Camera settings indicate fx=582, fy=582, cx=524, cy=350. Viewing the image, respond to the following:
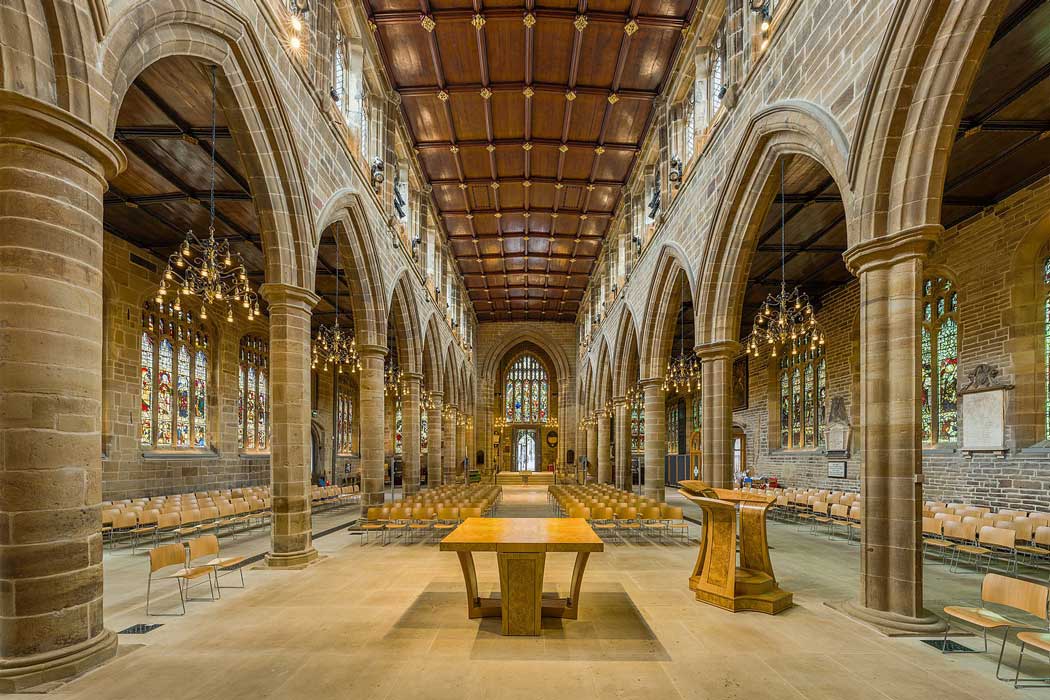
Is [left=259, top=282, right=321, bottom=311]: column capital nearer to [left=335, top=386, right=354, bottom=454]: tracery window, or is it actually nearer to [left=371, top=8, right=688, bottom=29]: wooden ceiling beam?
[left=371, top=8, right=688, bottom=29]: wooden ceiling beam

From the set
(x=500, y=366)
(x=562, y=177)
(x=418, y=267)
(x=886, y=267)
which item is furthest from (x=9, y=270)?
(x=500, y=366)

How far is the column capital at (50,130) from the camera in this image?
3.94m

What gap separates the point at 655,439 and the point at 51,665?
13.6 meters

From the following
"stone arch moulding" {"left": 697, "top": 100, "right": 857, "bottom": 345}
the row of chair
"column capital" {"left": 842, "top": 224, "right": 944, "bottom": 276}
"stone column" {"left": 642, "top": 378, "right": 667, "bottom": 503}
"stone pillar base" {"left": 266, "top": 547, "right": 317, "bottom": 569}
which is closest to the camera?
"column capital" {"left": 842, "top": 224, "right": 944, "bottom": 276}

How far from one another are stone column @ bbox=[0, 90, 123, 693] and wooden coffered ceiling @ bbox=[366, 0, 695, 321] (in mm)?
9020

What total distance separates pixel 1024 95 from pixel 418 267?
1453 centimetres

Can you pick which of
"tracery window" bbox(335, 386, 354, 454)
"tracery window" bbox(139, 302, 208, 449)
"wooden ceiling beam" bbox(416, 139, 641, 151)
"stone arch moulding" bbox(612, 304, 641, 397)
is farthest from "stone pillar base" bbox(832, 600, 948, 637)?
"tracery window" bbox(335, 386, 354, 454)

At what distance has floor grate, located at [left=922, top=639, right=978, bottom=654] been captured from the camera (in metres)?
4.91

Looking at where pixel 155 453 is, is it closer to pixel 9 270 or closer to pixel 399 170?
pixel 399 170

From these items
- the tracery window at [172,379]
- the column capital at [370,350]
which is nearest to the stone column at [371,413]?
the column capital at [370,350]

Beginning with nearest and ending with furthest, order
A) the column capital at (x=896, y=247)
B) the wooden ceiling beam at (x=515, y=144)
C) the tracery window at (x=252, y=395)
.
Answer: the column capital at (x=896, y=247) < the wooden ceiling beam at (x=515, y=144) < the tracery window at (x=252, y=395)

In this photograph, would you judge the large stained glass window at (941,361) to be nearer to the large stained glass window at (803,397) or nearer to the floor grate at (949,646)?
the large stained glass window at (803,397)

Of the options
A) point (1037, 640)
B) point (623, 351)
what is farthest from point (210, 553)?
point (623, 351)

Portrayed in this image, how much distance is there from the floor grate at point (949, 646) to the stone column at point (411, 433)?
1323 centimetres
